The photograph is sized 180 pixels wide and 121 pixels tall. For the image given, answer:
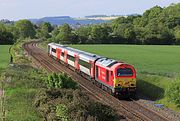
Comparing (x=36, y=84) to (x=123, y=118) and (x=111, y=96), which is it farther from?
(x=123, y=118)

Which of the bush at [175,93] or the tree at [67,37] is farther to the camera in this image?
the tree at [67,37]

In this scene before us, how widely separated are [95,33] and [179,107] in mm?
106411

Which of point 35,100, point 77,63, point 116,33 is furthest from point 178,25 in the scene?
point 35,100

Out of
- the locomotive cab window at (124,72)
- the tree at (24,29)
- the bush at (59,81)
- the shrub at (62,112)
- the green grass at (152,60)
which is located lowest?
the tree at (24,29)

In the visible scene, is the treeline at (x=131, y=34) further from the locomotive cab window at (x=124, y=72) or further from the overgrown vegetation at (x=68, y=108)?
the overgrown vegetation at (x=68, y=108)

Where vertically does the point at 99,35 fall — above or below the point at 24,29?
above

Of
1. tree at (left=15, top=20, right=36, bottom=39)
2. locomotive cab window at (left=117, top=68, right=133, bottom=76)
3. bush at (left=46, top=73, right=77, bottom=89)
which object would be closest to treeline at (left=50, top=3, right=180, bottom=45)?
tree at (left=15, top=20, right=36, bottom=39)

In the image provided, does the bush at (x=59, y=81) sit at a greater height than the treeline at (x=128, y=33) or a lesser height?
greater

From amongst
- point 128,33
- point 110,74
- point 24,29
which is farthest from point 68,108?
point 24,29

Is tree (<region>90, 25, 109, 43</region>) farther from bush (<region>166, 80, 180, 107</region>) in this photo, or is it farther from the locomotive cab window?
bush (<region>166, 80, 180, 107</region>)

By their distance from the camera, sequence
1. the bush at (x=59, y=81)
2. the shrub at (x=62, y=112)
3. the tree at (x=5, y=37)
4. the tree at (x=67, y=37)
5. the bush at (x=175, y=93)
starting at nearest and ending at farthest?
the shrub at (x=62, y=112) < the bush at (x=175, y=93) < the bush at (x=59, y=81) < the tree at (x=67, y=37) < the tree at (x=5, y=37)

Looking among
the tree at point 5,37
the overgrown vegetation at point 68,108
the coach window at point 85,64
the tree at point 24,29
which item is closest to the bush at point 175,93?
the overgrown vegetation at point 68,108

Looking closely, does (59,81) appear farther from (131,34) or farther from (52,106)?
(131,34)

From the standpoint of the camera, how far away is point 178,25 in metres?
138
